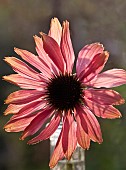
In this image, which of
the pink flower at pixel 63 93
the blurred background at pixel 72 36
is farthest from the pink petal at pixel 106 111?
the blurred background at pixel 72 36

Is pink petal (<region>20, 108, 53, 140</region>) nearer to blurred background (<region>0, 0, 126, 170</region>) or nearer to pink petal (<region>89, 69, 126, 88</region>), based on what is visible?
pink petal (<region>89, 69, 126, 88</region>)

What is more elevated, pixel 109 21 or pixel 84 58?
pixel 109 21

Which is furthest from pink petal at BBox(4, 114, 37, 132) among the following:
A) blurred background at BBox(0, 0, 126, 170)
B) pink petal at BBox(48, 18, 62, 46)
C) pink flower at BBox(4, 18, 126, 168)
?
blurred background at BBox(0, 0, 126, 170)

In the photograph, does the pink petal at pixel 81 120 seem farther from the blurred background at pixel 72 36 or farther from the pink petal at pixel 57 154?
the blurred background at pixel 72 36

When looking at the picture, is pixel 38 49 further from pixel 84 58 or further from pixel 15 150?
pixel 15 150

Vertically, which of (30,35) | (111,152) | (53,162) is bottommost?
(53,162)

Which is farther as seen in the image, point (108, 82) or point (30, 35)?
point (30, 35)

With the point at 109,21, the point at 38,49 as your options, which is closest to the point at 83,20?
the point at 109,21
